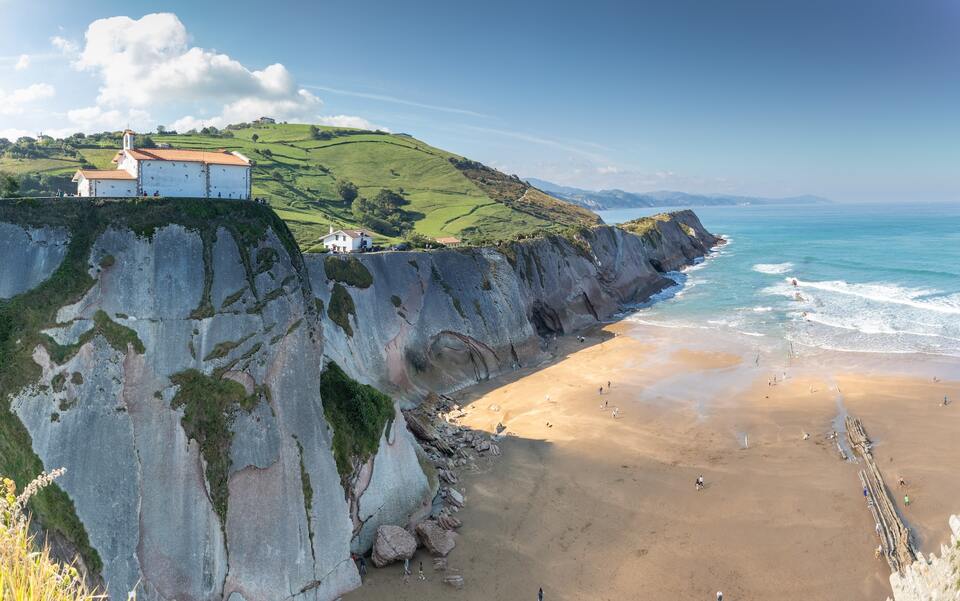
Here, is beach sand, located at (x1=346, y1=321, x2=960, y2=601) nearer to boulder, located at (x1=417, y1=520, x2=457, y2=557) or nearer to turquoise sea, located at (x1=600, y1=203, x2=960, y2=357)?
boulder, located at (x1=417, y1=520, x2=457, y2=557)

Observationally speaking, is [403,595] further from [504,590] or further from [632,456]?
[632,456]

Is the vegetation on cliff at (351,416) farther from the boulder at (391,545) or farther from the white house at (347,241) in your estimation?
the white house at (347,241)

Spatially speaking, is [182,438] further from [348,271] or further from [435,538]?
[348,271]

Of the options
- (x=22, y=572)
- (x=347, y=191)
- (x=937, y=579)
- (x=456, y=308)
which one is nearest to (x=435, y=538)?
(x=937, y=579)

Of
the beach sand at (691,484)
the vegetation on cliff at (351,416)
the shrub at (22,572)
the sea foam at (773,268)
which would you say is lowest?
the beach sand at (691,484)

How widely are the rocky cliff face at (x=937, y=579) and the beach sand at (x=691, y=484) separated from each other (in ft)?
8.61

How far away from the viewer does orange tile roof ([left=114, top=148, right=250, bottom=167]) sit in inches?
1241

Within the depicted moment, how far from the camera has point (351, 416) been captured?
2798 cm

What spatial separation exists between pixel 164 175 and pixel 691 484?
35743mm

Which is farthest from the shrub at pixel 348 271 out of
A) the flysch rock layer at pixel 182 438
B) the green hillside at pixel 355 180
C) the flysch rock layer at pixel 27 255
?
the green hillside at pixel 355 180

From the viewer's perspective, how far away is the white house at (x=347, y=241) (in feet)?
178

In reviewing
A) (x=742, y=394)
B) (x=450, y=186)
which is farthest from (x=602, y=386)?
(x=450, y=186)

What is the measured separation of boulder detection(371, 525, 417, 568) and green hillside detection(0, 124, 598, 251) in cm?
4220

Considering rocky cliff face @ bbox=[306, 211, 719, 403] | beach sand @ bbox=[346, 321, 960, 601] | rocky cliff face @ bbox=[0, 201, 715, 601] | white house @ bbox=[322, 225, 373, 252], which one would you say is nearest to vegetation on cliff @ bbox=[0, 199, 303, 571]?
rocky cliff face @ bbox=[0, 201, 715, 601]
